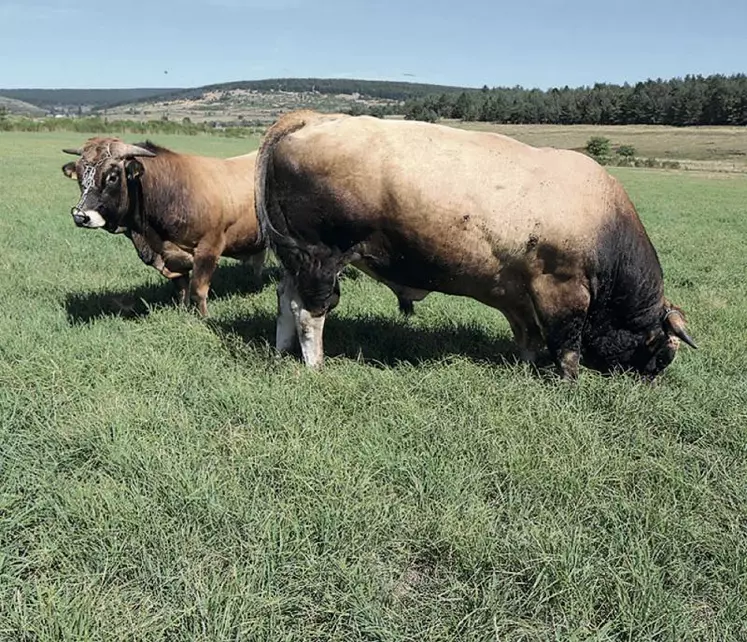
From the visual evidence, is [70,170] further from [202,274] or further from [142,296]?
[202,274]

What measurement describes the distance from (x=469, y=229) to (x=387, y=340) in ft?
5.39

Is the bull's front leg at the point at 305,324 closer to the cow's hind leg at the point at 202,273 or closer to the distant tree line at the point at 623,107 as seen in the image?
the cow's hind leg at the point at 202,273

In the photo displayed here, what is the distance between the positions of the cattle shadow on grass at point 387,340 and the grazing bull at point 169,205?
0.96 m

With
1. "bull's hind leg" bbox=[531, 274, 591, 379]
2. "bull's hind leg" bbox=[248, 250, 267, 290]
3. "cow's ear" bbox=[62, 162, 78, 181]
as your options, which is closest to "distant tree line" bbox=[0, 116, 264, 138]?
"bull's hind leg" bbox=[248, 250, 267, 290]

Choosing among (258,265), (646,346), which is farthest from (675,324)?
(258,265)

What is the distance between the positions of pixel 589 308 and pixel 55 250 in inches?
321

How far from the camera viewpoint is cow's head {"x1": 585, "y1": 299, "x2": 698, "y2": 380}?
5.62 metres

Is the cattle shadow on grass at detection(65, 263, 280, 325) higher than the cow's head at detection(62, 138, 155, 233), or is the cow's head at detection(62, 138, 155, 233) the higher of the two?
the cow's head at detection(62, 138, 155, 233)

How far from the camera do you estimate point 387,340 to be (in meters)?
6.51

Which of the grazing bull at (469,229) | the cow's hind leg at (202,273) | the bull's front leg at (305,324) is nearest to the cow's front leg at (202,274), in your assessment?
the cow's hind leg at (202,273)

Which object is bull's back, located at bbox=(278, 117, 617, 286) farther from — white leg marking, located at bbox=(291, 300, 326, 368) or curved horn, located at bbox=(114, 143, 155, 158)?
curved horn, located at bbox=(114, 143, 155, 158)

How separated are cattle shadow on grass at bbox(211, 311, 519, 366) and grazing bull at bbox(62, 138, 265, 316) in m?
0.96

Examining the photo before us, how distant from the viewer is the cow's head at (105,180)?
21.8 ft

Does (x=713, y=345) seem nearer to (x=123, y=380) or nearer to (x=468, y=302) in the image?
(x=468, y=302)
